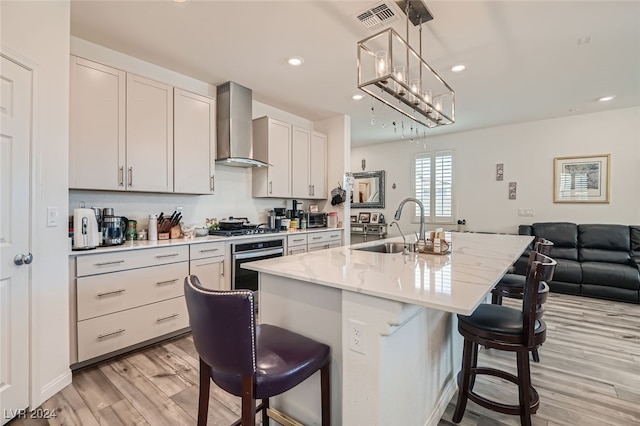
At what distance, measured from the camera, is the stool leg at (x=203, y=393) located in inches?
50.6

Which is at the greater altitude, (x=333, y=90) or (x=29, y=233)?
(x=333, y=90)

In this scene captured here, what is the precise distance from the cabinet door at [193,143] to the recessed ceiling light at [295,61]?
3.43 feet

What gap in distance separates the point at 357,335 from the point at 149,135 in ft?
8.95

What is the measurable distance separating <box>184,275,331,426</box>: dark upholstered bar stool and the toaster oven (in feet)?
10.8

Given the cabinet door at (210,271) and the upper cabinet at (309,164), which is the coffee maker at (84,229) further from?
the upper cabinet at (309,164)

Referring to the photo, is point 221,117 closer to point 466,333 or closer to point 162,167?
point 162,167

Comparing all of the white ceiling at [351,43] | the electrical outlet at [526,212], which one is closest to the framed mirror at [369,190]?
the electrical outlet at [526,212]

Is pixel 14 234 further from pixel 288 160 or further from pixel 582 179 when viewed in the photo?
pixel 582 179

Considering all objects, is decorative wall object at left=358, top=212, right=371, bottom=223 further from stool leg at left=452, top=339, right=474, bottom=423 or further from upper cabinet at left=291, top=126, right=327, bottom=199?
stool leg at left=452, top=339, right=474, bottom=423

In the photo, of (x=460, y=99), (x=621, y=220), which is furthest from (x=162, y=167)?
(x=621, y=220)

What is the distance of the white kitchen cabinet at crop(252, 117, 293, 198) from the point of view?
13.1ft

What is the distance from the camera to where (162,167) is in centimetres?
296

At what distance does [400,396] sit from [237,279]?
227cm

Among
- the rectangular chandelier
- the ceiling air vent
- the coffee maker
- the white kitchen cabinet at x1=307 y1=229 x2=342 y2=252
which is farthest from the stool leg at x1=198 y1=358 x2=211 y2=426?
the white kitchen cabinet at x1=307 y1=229 x2=342 y2=252
